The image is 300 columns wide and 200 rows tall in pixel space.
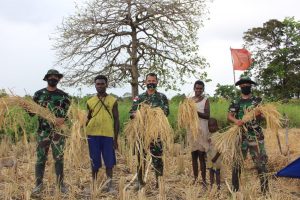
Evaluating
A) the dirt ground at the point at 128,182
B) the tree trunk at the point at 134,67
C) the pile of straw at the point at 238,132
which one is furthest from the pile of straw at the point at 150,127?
the tree trunk at the point at 134,67

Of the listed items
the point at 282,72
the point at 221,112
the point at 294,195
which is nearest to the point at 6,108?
the point at 294,195

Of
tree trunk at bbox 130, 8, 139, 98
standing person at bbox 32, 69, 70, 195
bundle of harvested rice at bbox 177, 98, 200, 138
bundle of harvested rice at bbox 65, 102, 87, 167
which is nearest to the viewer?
bundle of harvested rice at bbox 65, 102, 87, 167

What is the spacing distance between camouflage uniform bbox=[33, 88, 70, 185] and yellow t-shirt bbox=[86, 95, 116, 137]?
12.7 inches

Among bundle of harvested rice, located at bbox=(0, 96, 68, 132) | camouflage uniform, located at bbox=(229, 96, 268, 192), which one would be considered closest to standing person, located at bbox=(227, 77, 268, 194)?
camouflage uniform, located at bbox=(229, 96, 268, 192)

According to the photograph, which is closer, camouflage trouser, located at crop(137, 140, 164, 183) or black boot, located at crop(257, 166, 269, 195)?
black boot, located at crop(257, 166, 269, 195)

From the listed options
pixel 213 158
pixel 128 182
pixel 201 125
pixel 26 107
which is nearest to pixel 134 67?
pixel 128 182

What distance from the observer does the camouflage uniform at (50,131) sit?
5.73 meters

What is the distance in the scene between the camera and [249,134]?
5.70 m

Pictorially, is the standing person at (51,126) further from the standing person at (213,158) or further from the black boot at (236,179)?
the black boot at (236,179)

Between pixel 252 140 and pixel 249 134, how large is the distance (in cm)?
8

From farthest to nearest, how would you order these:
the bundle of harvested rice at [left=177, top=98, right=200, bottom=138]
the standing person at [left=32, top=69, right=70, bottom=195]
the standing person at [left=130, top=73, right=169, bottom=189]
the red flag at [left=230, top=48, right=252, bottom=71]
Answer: the red flag at [left=230, top=48, right=252, bottom=71] → the bundle of harvested rice at [left=177, top=98, right=200, bottom=138] → the standing person at [left=130, top=73, right=169, bottom=189] → the standing person at [left=32, top=69, right=70, bottom=195]

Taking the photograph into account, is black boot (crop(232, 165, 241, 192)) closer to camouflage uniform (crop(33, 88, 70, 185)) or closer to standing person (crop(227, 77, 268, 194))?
standing person (crop(227, 77, 268, 194))

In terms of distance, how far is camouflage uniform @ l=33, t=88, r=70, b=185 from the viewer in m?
5.73

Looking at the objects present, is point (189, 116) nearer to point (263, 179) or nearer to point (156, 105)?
point (156, 105)
